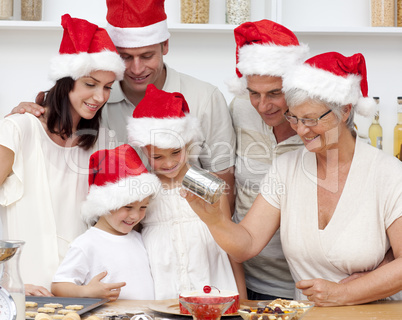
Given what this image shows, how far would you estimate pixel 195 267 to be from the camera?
6.14ft

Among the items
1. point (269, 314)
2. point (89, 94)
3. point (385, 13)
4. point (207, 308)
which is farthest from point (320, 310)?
point (385, 13)

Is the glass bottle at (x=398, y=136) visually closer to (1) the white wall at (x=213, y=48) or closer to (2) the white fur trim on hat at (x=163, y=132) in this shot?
(1) the white wall at (x=213, y=48)

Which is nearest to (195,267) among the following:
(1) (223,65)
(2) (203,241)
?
(2) (203,241)

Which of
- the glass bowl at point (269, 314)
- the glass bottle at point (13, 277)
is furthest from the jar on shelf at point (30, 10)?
the glass bowl at point (269, 314)

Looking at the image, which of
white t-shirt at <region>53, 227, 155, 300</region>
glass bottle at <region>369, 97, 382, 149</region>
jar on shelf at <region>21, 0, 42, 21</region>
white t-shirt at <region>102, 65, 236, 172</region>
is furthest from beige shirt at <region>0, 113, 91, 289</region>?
glass bottle at <region>369, 97, 382, 149</region>

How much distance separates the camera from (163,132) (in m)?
1.88

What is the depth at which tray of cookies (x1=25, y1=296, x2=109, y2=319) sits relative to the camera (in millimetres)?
1395

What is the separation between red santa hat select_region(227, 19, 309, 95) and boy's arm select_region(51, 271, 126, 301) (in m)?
0.83

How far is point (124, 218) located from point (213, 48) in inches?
46.3

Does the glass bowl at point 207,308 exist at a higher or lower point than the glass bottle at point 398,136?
lower

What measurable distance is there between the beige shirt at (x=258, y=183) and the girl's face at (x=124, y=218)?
455 mm

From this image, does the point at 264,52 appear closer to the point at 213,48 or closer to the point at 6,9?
the point at 213,48

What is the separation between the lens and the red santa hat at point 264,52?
1.95 m

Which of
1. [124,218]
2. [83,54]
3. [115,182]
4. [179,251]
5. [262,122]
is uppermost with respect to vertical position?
[83,54]
